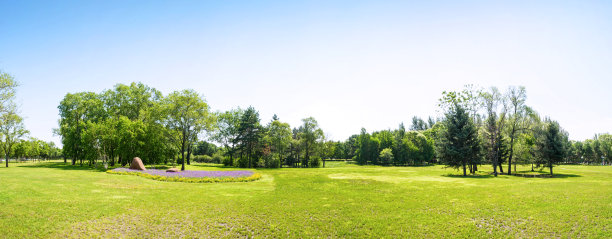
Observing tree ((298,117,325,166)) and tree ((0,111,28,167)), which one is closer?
tree ((0,111,28,167))

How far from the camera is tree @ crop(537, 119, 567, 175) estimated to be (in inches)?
1599

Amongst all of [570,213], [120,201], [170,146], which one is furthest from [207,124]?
[570,213]

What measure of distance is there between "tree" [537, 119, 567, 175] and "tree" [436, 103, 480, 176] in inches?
457

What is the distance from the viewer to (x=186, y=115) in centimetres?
4441

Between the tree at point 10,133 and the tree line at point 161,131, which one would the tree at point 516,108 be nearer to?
the tree line at point 161,131

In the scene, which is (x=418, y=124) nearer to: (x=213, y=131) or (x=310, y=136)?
(x=310, y=136)

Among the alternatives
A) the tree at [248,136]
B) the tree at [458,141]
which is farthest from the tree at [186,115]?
the tree at [458,141]

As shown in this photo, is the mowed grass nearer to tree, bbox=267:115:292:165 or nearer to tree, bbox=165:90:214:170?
tree, bbox=165:90:214:170

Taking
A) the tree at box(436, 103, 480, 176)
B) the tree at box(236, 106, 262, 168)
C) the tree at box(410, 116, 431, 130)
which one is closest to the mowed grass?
the tree at box(436, 103, 480, 176)

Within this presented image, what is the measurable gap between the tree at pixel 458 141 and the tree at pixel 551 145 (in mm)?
11609

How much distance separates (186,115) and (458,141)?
4385 centimetres

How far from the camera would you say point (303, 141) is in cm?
6762

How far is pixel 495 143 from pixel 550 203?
30761 mm

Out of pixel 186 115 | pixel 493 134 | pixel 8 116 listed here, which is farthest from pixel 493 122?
pixel 8 116
